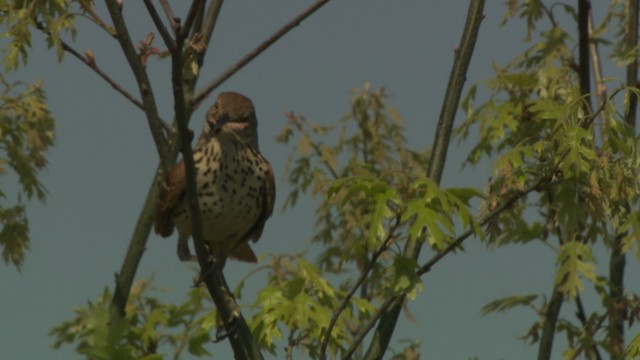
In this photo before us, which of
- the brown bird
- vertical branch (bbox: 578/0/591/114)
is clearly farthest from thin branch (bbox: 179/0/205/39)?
vertical branch (bbox: 578/0/591/114)

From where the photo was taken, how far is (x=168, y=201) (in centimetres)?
551

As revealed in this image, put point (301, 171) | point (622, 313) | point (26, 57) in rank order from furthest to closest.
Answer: point (301, 171), point (622, 313), point (26, 57)

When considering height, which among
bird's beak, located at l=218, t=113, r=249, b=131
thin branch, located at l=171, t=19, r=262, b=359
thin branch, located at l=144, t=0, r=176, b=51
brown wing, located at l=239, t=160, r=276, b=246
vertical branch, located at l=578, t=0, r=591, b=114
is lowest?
thin branch, located at l=171, t=19, r=262, b=359

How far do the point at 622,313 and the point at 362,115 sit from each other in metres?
2.56

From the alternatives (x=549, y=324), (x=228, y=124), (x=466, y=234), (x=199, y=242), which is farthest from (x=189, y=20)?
(x=549, y=324)

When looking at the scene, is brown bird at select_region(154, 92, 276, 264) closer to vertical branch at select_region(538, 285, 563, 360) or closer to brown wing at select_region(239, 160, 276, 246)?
brown wing at select_region(239, 160, 276, 246)

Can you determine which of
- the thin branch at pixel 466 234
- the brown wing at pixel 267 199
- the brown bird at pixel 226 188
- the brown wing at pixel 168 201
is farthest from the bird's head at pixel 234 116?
the thin branch at pixel 466 234

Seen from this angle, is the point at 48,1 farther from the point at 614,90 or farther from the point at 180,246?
the point at 614,90

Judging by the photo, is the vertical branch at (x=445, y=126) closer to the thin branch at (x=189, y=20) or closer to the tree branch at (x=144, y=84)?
the tree branch at (x=144, y=84)

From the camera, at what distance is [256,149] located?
6051mm

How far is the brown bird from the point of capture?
Answer: 5.55 meters

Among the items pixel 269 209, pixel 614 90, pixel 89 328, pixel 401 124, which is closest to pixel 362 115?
pixel 401 124

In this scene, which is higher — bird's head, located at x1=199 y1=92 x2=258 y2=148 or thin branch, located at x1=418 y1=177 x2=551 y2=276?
bird's head, located at x1=199 y1=92 x2=258 y2=148

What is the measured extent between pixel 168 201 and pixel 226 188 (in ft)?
0.97
